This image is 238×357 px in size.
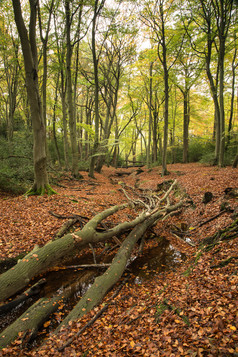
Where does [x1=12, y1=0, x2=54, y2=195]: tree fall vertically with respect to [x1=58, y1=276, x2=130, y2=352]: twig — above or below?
above

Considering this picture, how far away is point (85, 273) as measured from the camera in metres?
5.00

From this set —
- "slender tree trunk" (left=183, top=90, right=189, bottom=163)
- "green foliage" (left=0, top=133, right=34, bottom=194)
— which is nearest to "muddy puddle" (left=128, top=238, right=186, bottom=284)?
"green foliage" (left=0, top=133, right=34, bottom=194)

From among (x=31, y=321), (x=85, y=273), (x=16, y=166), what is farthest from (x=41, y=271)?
(x=16, y=166)

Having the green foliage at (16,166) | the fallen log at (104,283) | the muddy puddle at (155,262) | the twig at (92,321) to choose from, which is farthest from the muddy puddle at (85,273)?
the green foliage at (16,166)

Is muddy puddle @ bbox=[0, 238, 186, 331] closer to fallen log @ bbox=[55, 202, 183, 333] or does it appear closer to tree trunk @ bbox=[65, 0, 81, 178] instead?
fallen log @ bbox=[55, 202, 183, 333]

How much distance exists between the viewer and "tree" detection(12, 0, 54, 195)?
7457mm

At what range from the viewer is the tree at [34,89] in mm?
7457

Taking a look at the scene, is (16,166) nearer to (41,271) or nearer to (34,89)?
(34,89)

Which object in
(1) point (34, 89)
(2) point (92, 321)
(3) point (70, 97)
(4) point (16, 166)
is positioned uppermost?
(3) point (70, 97)

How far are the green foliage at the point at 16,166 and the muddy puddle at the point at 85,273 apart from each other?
614cm

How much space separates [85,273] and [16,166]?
842cm

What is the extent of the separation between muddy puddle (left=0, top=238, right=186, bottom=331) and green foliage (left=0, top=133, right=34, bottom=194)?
6.14 metres

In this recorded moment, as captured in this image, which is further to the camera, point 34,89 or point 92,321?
point 34,89

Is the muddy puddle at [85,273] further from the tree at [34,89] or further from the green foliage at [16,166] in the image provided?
the green foliage at [16,166]
